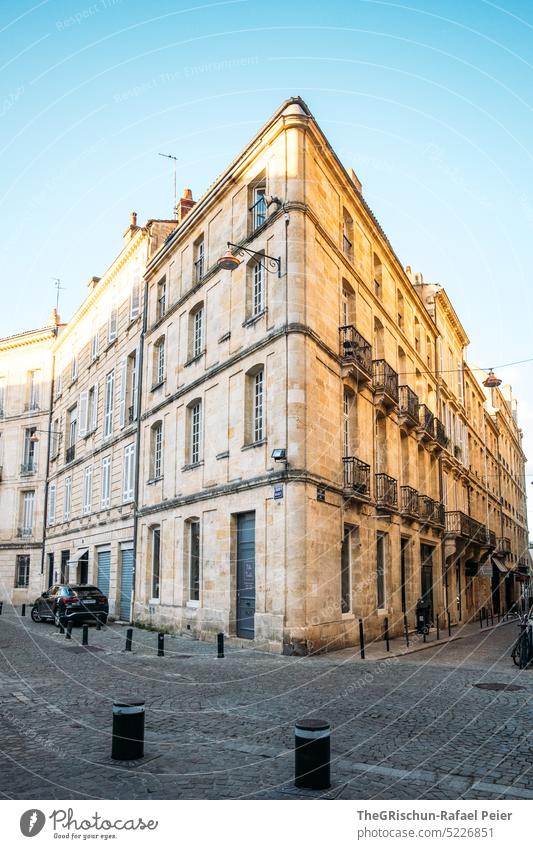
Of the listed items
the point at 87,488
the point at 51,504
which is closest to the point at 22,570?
the point at 51,504

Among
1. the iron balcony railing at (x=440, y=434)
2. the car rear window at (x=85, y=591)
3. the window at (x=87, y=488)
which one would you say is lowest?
the car rear window at (x=85, y=591)

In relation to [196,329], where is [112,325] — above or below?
above

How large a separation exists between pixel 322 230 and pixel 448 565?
55.6 feet

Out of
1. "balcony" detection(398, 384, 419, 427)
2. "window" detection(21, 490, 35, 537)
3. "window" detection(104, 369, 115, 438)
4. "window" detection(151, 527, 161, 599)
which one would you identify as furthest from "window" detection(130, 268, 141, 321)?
"window" detection(21, 490, 35, 537)

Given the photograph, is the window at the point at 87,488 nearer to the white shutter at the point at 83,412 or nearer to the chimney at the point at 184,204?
the white shutter at the point at 83,412

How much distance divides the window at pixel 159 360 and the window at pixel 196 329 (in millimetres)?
2560

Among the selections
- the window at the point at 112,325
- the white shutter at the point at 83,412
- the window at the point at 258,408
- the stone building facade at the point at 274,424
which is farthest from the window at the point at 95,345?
the window at the point at 258,408

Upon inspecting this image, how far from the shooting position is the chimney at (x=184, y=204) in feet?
93.8

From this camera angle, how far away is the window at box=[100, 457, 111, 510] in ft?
93.9

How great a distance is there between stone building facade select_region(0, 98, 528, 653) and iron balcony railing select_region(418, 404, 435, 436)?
13cm

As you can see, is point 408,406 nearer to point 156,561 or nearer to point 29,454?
point 156,561

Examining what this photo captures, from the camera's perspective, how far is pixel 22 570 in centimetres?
3944

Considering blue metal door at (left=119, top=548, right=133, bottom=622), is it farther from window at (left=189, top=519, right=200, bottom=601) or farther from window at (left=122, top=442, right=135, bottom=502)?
window at (left=189, top=519, right=200, bottom=601)

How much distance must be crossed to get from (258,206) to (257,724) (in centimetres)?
1530
